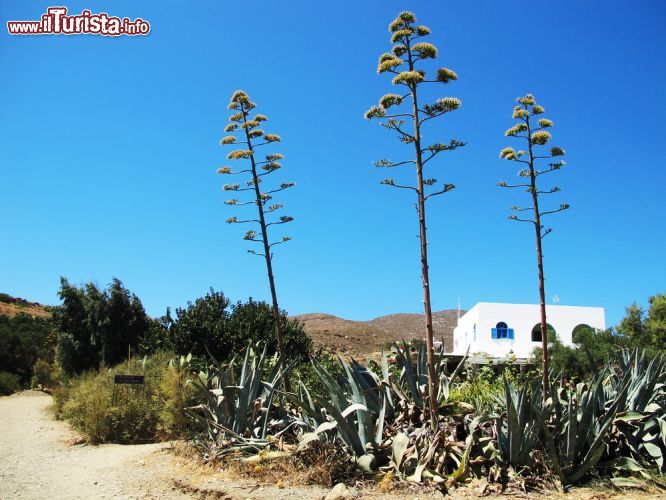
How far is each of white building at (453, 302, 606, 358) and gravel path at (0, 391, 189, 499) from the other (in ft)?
104

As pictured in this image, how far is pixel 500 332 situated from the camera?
39031mm

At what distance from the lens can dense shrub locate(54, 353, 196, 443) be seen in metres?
9.44

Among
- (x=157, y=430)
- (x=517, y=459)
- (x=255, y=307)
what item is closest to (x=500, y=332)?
(x=255, y=307)

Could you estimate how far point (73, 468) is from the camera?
26.4 feet

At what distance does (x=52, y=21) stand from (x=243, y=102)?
3.63 metres

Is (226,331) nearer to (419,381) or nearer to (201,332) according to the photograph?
(201,332)

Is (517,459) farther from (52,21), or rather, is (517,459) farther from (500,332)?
(500,332)

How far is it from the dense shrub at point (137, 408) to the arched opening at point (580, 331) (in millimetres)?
30175

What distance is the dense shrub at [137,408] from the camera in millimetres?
9438

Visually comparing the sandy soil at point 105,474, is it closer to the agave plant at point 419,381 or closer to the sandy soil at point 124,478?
the sandy soil at point 124,478

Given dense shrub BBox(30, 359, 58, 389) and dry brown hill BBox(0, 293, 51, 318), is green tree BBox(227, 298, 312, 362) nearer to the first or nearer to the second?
dense shrub BBox(30, 359, 58, 389)

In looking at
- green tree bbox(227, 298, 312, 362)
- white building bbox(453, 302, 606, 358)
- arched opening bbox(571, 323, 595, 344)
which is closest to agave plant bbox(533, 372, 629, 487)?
green tree bbox(227, 298, 312, 362)

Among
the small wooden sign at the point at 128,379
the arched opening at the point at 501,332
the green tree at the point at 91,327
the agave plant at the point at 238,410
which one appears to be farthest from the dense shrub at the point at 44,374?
the arched opening at the point at 501,332

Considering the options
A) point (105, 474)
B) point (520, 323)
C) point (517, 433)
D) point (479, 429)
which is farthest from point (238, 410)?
point (520, 323)
